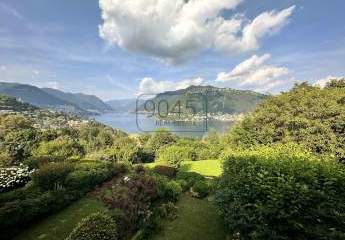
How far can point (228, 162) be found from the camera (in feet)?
33.1

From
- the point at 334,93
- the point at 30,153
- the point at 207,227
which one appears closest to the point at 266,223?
the point at 207,227

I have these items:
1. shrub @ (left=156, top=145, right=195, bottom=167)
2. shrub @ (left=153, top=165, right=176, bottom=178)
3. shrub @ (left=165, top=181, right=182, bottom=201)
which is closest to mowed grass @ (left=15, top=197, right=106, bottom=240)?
shrub @ (left=165, top=181, right=182, bottom=201)

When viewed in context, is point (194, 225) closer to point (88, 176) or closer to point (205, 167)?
point (88, 176)

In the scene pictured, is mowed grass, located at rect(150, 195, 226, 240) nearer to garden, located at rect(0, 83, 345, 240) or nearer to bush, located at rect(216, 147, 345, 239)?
garden, located at rect(0, 83, 345, 240)

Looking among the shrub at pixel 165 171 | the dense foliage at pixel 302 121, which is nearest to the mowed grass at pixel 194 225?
the shrub at pixel 165 171

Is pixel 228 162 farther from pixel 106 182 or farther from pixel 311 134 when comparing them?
pixel 311 134

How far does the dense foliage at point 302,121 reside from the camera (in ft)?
61.3

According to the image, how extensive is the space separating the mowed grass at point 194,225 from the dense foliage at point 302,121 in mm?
12197

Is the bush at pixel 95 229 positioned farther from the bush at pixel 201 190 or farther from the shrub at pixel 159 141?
the shrub at pixel 159 141

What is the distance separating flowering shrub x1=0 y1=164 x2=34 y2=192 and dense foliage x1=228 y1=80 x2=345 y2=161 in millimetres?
19006

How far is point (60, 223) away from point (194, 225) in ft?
17.4

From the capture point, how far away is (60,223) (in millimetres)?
9719

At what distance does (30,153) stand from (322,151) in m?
34.2

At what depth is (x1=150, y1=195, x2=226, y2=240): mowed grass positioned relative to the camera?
8.43m
